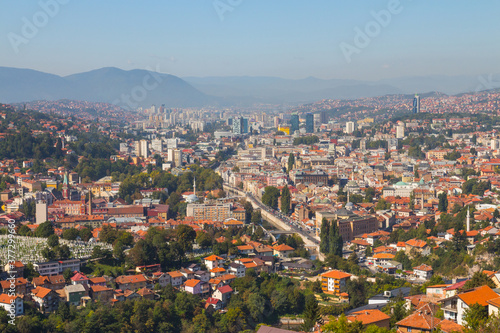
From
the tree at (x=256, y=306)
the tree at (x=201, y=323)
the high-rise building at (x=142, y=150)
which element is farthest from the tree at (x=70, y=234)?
the high-rise building at (x=142, y=150)

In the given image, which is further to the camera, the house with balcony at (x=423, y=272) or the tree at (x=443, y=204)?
the tree at (x=443, y=204)

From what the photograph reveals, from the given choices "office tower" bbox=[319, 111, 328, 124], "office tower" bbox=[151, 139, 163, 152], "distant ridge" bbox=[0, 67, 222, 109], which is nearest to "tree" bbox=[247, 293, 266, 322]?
"office tower" bbox=[151, 139, 163, 152]

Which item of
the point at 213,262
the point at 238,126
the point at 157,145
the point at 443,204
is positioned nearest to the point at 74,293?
the point at 213,262

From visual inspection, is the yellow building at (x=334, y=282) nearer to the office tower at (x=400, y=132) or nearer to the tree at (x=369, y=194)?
the tree at (x=369, y=194)

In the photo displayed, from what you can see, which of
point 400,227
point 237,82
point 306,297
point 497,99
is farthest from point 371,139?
point 237,82

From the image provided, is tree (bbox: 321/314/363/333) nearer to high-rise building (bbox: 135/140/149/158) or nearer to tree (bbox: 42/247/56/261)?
tree (bbox: 42/247/56/261)

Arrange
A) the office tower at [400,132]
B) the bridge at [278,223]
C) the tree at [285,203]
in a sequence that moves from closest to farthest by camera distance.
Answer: the bridge at [278,223] < the tree at [285,203] < the office tower at [400,132]
